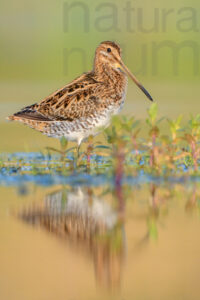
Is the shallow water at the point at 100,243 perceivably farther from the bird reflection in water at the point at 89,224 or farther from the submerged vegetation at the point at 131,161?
A: the submerged vegetation at the point at 131,161

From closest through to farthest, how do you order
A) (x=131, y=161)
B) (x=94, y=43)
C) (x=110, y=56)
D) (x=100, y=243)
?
(x=100, y=243), (x=131, y=161), (x=110, y=56), (x=94, y=43)

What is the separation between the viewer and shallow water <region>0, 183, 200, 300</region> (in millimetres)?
4875

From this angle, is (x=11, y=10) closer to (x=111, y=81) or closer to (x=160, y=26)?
(x=160, y=26)

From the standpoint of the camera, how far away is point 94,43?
75.6ft

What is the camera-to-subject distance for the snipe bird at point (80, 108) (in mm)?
9055

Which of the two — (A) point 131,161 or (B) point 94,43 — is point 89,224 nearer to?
(A) point 131,161

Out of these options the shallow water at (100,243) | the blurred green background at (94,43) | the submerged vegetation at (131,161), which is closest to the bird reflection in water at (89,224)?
the shallow water at (100,243)

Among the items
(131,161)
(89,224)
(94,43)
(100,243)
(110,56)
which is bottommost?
(100,243)

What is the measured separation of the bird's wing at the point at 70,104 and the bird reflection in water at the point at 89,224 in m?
1.89

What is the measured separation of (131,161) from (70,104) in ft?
3.25

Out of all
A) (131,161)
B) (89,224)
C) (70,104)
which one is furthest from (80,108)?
(89,224)

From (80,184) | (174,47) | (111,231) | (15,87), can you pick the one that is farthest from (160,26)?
(111,231)

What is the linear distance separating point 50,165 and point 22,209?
2.16 meters

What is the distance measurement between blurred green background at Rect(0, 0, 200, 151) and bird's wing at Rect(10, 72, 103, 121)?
22.9 ft
